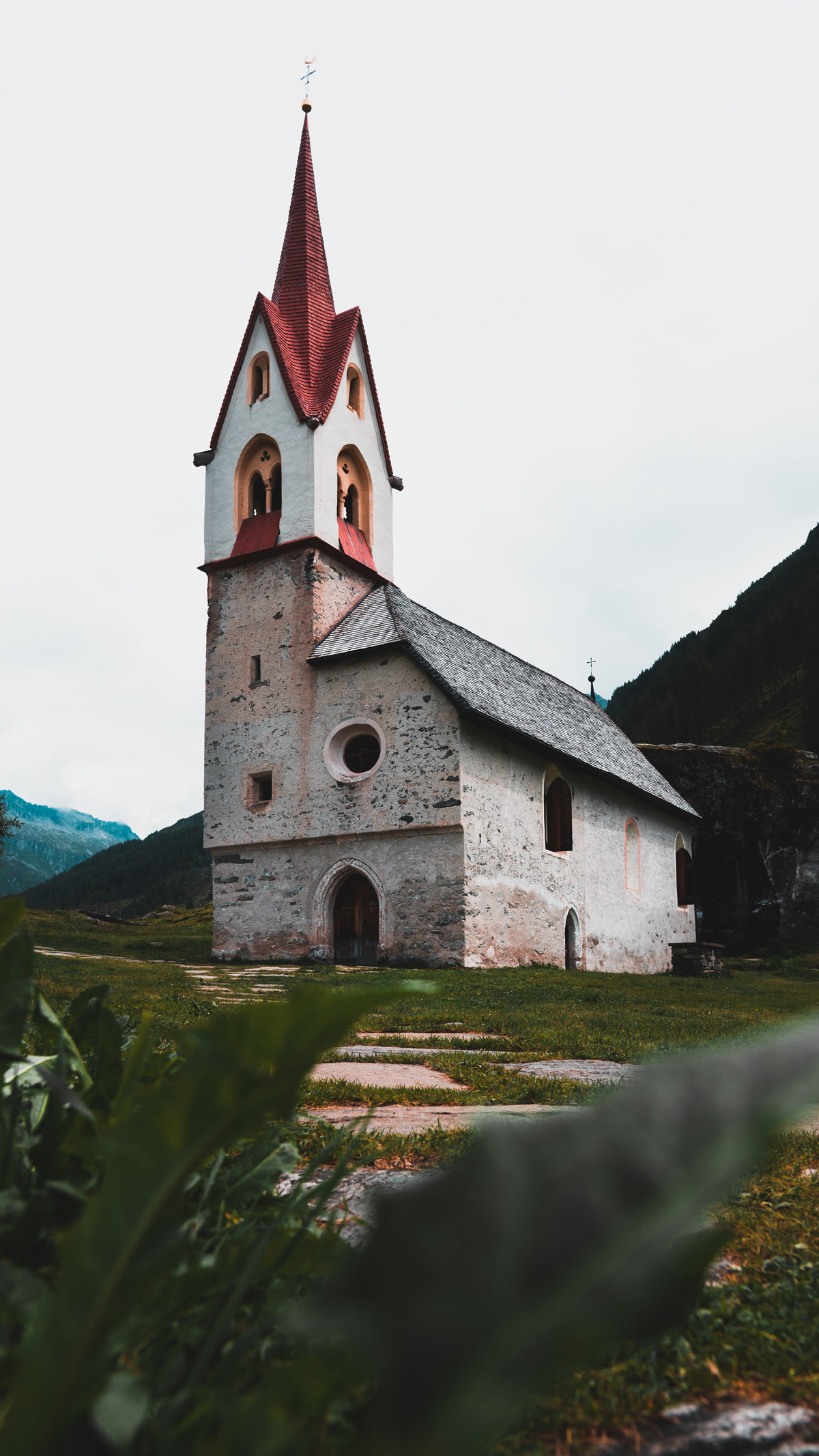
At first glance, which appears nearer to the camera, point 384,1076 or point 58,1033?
point 58,1033

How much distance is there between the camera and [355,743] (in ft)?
53.6

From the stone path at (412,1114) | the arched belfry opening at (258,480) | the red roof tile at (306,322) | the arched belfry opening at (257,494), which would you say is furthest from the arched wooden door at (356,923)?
the stone path at (412,1114)

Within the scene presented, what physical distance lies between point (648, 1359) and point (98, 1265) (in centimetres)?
105

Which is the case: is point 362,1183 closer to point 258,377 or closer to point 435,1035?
point 435,1035

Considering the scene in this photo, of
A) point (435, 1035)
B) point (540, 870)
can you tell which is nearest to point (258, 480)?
point (540, 870)

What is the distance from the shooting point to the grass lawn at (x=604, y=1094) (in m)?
1.15

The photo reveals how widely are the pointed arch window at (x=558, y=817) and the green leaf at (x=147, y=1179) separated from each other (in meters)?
16.8

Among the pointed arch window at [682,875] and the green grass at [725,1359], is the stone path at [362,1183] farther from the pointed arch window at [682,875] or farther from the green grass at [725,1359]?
the pointed arch window at [682,875]

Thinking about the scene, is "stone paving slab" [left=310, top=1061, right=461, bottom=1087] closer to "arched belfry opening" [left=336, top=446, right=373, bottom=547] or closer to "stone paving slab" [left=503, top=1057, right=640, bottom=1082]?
"stone paving slab" [left=503, top=1057, right=640, bottom=1082]

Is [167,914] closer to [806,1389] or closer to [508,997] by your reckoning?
[508,997]

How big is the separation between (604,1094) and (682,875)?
984 inches

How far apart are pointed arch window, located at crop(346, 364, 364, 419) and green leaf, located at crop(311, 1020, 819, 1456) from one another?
21116 millimetres

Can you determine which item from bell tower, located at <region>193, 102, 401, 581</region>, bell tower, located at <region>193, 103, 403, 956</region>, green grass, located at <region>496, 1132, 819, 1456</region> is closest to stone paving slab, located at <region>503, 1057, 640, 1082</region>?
green grass, located at <region>496, 1132, 819, 1456</region>

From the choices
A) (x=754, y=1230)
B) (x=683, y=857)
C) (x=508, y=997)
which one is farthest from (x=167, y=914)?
(x=754, y=1230)
